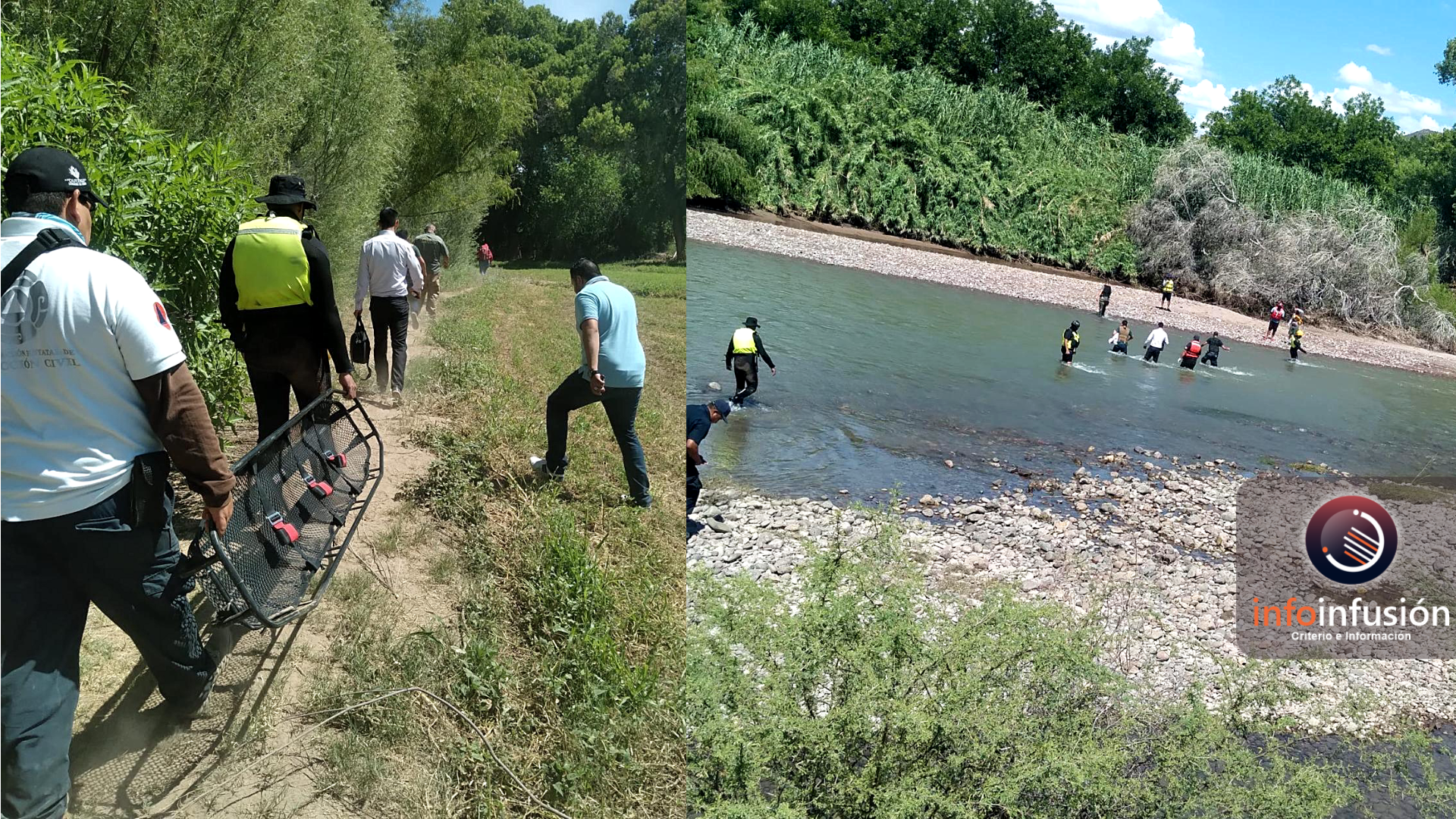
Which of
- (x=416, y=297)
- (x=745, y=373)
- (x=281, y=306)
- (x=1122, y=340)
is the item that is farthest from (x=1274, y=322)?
(x=281, y=306)

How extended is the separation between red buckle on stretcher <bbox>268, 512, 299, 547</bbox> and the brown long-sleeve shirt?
0.44 metres

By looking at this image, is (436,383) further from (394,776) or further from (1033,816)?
(1033,816)

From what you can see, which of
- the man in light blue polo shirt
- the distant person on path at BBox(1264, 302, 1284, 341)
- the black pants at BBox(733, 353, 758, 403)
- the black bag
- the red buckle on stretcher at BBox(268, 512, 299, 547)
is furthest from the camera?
the distant person on path at BBox(1264, 302, 1284, 341)

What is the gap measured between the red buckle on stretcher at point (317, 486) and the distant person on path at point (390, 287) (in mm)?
3465

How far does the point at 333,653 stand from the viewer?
11.0 feet

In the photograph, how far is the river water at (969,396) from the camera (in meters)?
11.7

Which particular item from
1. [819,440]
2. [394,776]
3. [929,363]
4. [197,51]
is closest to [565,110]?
[197,51]

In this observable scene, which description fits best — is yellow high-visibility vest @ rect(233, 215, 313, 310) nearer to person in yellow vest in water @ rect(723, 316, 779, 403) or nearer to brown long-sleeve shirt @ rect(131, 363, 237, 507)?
brown long-sleeve shirt @ rect(131, 363, 237, 507)

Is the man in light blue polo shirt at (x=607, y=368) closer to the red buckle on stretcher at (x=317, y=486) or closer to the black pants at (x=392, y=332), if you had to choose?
the red buckle on stretcher at (x=317, y=486)

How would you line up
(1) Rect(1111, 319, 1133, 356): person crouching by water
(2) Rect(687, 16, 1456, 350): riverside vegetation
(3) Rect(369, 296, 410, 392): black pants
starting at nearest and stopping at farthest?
(3) Rect(369, 296, 410, 392): black pants < (1) Rect(1111, 319, 1133, 356): person crouching by water < (2) Rect(687, 16, 1456, 350): riverside vegetation

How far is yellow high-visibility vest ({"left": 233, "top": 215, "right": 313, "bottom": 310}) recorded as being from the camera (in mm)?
3436

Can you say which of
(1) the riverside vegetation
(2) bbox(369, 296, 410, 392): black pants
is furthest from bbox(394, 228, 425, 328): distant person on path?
(1) the riverside vegetation

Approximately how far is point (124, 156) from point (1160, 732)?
15.0 ft

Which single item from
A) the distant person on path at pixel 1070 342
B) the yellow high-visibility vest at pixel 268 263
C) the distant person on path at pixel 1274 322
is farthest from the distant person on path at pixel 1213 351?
the yellow high-visibility vest at pixel 268 263
